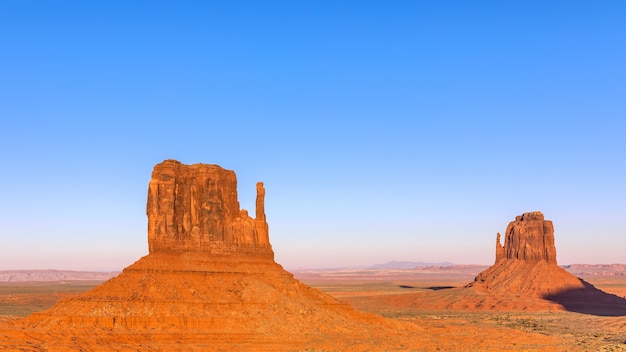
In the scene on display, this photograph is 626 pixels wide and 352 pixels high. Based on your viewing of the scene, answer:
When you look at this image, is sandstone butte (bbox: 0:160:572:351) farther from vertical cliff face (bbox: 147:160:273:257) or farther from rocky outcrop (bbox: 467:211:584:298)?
rocky outcrop (bbox: 467:211:584:298)

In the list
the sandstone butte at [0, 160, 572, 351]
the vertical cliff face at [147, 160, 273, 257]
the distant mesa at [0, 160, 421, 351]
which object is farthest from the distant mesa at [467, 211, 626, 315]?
the vertical cliff face at [147, 160, 273, 257]

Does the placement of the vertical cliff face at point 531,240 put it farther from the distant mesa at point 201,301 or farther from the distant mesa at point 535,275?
the distant mesa at point 201,301

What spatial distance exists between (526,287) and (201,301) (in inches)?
3410

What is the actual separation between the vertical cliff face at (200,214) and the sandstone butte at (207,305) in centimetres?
10

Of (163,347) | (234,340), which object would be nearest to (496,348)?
(234,340)

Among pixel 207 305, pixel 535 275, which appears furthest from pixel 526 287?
pixel 207 305

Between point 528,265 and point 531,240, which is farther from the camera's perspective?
point 531,240

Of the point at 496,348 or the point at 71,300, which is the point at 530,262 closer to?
the point at 496,348

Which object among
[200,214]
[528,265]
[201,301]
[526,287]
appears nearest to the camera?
[201,301]

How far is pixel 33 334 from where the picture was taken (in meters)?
62.1

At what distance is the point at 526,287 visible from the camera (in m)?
142

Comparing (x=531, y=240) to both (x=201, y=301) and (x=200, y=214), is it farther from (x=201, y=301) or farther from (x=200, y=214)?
(x=201, y=301)

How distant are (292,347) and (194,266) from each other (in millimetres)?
12800

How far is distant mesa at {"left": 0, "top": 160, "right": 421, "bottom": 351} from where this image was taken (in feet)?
210
